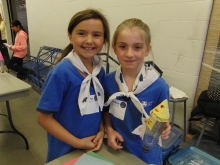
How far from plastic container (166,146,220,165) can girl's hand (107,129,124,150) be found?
2.89ft

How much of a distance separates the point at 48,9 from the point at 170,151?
3.47 m

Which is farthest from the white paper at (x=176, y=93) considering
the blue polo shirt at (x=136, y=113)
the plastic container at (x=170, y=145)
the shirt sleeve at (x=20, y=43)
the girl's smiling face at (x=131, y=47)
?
the shirt sleeve at (x=20, y=43)

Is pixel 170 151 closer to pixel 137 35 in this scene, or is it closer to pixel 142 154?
pixel 142 154

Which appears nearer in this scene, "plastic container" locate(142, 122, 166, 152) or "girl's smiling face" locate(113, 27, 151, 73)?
"plastic container" locate(142, 122, 166, 152)

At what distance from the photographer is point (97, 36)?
0.81 metres

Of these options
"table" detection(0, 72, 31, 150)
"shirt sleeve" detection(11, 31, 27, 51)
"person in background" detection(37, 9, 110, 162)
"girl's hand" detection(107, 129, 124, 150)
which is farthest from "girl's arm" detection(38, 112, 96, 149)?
"shirt sleeve" detection(11, 31, 27, 51)

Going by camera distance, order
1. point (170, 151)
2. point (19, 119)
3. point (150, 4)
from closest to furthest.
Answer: point (170, 151) < point (150, 4) < point (19, 119)

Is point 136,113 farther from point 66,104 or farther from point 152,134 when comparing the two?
point 66,104

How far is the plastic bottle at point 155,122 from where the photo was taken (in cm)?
58

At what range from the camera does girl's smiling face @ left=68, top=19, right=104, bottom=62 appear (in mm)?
780

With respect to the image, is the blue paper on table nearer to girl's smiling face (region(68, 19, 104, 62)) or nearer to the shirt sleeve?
girl's smiling face (region(68, 19, 104, 62))

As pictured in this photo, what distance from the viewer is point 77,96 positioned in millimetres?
761

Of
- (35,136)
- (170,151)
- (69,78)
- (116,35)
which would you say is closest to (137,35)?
(116,35)

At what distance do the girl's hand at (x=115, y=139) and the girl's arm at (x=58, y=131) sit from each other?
102mm
